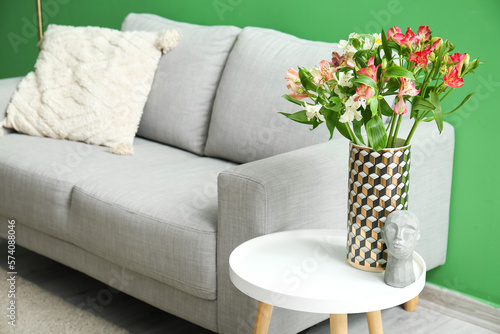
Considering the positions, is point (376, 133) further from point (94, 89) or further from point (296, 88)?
point (94, 89)

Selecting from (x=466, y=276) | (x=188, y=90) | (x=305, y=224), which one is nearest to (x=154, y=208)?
(x=305, y=224)

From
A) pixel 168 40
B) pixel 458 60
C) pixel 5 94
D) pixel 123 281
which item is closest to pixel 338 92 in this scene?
pixel 458 60

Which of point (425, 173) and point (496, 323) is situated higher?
point (425, 173)

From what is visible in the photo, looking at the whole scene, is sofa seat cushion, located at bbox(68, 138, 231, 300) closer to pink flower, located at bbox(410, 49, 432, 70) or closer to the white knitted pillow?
the white knitted pillow

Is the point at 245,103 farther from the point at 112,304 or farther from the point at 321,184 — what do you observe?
the point at 112,304

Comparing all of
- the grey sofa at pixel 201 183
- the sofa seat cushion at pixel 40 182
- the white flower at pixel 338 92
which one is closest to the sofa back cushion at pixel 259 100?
the grey sofa at pixel 201 183

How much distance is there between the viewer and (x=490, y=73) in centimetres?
201

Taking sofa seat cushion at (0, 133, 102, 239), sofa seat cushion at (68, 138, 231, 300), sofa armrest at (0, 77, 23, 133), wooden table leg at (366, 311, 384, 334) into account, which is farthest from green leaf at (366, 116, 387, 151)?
sofa armrest at (0, 77, 23, 133)

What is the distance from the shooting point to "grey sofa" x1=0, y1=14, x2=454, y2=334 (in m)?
1.72

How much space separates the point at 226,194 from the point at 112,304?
0.82 m

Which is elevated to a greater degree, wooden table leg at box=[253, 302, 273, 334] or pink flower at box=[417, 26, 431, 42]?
pink flower at box=[417, 26, 431, 42]

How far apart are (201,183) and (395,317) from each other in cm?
76

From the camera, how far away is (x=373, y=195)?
1401 millimetres

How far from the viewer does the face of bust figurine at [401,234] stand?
1.34m
